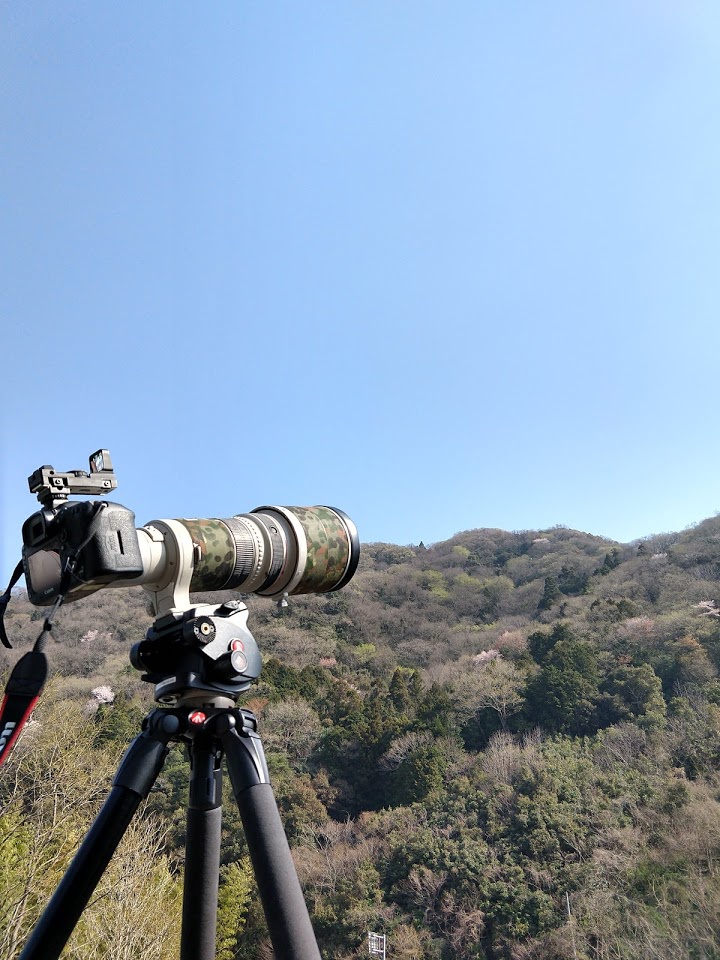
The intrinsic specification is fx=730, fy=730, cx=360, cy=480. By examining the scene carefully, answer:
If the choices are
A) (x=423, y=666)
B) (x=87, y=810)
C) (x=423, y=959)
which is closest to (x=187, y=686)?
(x=87, y=810)

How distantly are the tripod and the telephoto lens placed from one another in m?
0.13

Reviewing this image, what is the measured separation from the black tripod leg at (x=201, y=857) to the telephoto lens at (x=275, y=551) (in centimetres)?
36

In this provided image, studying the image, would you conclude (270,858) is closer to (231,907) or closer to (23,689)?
(23,689)

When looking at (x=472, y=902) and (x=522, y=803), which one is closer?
(x=472, y=902)

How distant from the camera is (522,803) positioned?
21.0 meters

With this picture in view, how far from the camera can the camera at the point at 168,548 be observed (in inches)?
54.7

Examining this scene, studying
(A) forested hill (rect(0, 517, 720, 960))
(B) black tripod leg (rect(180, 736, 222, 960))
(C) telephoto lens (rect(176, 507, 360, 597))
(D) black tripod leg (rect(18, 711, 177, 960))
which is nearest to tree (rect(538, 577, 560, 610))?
(A) forested hill (rect(0, 517, 720, 960))

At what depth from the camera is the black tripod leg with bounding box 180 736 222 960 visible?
139 cm

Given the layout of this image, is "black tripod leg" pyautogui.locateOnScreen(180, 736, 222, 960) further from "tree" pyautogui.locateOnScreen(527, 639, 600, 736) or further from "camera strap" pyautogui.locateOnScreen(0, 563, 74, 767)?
"tree" pyautogui.locateOnScreen(527, 639, 600, 736)

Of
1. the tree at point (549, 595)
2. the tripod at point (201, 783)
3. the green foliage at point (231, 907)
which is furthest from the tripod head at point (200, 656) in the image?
the tree at point (549, 595)

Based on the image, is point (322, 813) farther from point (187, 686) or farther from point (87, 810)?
point (187, 686)

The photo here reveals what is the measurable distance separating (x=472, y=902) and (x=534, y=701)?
29.5 ft

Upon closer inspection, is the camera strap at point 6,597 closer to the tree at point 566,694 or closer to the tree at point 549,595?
the tree at point 566,694

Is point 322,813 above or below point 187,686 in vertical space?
below
